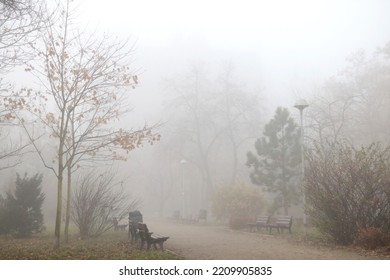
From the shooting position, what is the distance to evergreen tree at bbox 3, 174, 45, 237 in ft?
59.0

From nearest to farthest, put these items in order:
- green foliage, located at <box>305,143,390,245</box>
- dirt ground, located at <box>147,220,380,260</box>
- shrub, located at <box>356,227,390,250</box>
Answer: dirt ground, located at <box>147,220,380,260</box> → shrub, located at <box>356,227,390,250</box> → green foliage, located at <box>305,143,390,245</box>

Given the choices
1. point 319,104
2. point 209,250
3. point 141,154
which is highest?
point 319,104

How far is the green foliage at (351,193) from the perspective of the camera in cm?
1195

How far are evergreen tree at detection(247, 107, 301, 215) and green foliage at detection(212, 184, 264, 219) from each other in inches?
32.6

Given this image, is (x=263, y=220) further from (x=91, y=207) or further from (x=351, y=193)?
(x=91, y=207)

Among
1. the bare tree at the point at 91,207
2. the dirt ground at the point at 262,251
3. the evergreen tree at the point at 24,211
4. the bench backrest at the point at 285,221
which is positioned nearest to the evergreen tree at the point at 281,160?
the bench backrest at the point at 285,221

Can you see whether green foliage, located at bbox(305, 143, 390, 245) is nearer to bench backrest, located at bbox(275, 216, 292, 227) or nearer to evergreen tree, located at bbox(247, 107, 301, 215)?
bench backrest, located at bbox(275, 216, 292, 227)

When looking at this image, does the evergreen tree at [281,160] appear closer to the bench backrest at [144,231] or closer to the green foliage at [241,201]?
the green foliage at [241,201]

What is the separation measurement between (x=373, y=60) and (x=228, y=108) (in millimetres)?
12749

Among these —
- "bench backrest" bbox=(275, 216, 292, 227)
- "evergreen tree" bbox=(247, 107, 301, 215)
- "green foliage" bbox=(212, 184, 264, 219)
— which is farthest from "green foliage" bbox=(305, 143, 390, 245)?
"green foliage" bbox=(212, 184, 264, 219)

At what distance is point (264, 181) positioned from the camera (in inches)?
923

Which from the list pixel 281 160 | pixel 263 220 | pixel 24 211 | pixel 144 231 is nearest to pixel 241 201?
pixel 281 160

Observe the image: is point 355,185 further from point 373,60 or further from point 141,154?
point 141,154
